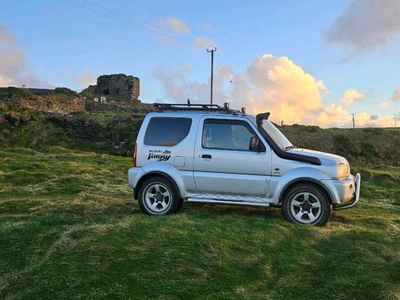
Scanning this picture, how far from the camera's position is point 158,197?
25.1ft

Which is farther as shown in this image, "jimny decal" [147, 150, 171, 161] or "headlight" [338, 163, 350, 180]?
"jimny decal" [147, 150, 171, 161]

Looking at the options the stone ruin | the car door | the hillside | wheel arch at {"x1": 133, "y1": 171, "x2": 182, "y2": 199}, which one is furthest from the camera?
the stone ruin

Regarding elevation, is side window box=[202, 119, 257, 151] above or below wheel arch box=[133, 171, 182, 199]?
above

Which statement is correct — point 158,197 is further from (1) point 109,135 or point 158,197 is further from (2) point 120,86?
(2) point 120,86

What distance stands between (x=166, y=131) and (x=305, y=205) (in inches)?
111

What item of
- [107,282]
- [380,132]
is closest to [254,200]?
[107,282]

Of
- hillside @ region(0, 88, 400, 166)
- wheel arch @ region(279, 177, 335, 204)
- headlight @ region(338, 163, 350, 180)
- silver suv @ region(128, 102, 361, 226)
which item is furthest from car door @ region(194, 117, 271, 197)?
hillside @ region(0, 88, 400, 166)

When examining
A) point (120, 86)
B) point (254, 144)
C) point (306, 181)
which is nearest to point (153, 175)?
point (254, 144)

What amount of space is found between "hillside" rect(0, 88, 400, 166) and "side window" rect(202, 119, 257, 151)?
20756 mm

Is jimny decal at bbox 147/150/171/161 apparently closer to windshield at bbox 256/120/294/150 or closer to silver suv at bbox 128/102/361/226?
silver suv at bbox 128/102/361/226

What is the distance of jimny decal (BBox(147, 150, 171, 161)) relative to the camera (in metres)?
7.61

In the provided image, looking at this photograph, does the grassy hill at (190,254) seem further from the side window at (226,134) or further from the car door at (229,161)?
the side window at (226,134)

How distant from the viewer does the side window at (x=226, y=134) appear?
24.1 ft

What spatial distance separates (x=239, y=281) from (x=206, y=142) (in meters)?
3.33
